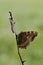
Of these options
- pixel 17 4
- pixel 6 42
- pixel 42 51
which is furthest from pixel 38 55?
pixel 17 4

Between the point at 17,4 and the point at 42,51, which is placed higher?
the point at 17,4

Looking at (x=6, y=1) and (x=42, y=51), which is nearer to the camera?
(x=42, y=51)

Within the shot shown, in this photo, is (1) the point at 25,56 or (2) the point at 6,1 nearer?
(1) the point at 25,56

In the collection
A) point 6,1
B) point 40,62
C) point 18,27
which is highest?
point 6,1

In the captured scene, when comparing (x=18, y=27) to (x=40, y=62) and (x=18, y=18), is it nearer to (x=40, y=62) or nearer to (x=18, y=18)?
(x=18, y=18)

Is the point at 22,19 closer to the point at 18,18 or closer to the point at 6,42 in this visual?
the point at 18,18

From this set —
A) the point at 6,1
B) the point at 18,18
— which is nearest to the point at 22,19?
the point at 18,18

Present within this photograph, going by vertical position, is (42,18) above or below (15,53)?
above
